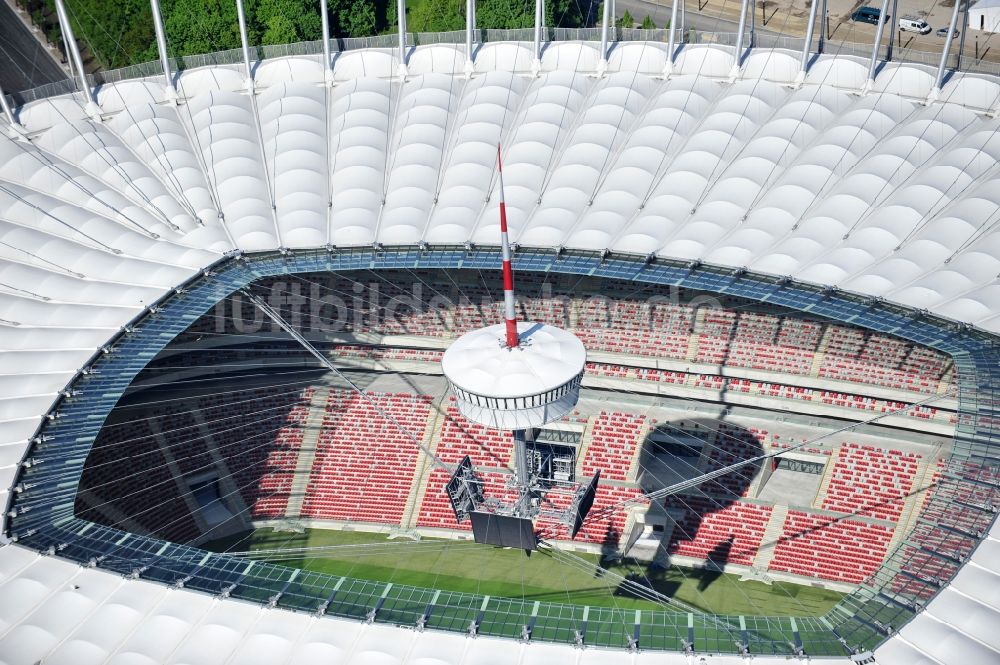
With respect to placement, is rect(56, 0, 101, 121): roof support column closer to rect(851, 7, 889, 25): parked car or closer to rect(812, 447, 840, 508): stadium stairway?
rect(812, 447, 840, 508): stadium stairway

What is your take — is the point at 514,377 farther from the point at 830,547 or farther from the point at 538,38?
the point at 538,38

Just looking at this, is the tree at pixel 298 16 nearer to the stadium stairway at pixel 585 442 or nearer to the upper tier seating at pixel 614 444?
the stadium stairway at pixel 585 442

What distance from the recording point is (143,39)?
69500 millimetres

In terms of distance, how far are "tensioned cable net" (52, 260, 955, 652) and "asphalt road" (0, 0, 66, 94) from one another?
3771 cm

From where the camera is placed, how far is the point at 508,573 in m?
39.5

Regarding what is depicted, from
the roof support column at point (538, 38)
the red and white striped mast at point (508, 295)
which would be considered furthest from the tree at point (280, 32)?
the red and white striped mast at point (508, 295)

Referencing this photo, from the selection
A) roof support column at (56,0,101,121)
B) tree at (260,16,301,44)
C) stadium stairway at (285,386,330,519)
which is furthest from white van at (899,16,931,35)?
roof support column at (56,0,101,121)

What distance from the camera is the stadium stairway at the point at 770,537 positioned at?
39375 mm

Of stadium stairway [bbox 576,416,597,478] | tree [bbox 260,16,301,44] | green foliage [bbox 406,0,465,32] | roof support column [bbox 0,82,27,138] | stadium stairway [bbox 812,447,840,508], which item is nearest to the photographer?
stadium stairway [bbox 812,447,840,508]

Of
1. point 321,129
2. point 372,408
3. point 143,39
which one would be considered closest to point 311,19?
point 143,39

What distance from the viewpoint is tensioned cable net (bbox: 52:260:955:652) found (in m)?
38.8

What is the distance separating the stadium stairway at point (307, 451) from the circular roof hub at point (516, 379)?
18.4 metres

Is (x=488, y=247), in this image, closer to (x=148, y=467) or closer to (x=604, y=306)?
(x=604, y=306)

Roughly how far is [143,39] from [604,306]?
45.9 metres
